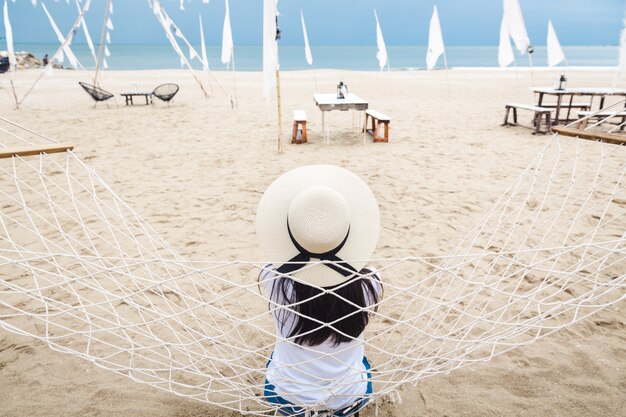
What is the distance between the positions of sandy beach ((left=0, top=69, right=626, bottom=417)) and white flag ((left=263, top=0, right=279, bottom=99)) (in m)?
1.01

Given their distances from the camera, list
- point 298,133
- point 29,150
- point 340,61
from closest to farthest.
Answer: point 29,150 < point 298,133 < point 340,61

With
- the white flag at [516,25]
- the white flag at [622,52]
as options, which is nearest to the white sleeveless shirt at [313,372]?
the white flag at [622,52]

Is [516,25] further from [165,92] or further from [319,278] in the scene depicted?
[319,278]

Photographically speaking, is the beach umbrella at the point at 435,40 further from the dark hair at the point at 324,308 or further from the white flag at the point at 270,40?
the dark hair at the point at 324,308

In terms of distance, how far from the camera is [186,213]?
3135mm

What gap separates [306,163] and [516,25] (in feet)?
15.9

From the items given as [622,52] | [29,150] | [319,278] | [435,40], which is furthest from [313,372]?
[435,40]

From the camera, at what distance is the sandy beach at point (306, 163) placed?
4.88ft

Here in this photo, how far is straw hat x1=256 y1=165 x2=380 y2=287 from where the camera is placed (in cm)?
90

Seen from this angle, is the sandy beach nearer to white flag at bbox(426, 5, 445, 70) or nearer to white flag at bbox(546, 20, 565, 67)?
white flag at bbox(426, 5, 445, 70)

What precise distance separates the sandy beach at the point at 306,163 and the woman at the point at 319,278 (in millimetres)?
460

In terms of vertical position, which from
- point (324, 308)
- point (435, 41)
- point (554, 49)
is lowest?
point (324, 308)

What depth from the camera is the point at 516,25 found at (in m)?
6.40

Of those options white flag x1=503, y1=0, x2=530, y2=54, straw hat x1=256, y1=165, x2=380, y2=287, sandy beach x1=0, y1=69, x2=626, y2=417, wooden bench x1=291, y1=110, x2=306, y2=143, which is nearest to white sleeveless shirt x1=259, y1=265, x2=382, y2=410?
straw hat x1=256, y1=165, x2=380, y2=287
